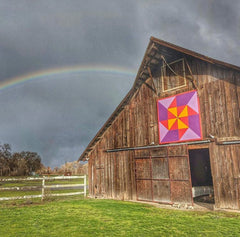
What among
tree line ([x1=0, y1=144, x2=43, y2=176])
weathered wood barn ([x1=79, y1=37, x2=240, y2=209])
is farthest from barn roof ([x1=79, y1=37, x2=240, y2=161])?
tree line ([x1=0, y1=144, x2=43, y2=176])

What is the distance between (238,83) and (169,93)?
3763 mm

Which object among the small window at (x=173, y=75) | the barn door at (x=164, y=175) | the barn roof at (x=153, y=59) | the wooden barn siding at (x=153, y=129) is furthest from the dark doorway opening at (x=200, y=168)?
the barn roof at (x=153, y=59)

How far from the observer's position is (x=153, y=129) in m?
13.5

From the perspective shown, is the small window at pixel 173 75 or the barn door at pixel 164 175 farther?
the small window at pixel 173 75

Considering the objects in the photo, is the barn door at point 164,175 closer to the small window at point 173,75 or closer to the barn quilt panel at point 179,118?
the barn quilt panel at point 179,118

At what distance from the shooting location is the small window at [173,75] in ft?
41.5

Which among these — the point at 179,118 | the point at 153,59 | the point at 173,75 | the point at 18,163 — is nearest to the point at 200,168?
the point at 179,118

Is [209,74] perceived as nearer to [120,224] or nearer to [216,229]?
[216,229]

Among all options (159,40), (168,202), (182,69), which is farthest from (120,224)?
(159,40)

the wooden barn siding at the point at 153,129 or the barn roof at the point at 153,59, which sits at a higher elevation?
the barn roof at the point at 153,59

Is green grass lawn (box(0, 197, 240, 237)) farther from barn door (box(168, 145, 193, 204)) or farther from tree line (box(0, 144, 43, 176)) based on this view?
tree line (box(0, 144, 43, 176))

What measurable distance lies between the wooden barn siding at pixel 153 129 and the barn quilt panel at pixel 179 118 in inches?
12.6

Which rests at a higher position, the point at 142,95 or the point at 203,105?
the point at 142,95

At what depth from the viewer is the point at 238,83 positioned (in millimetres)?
10445
